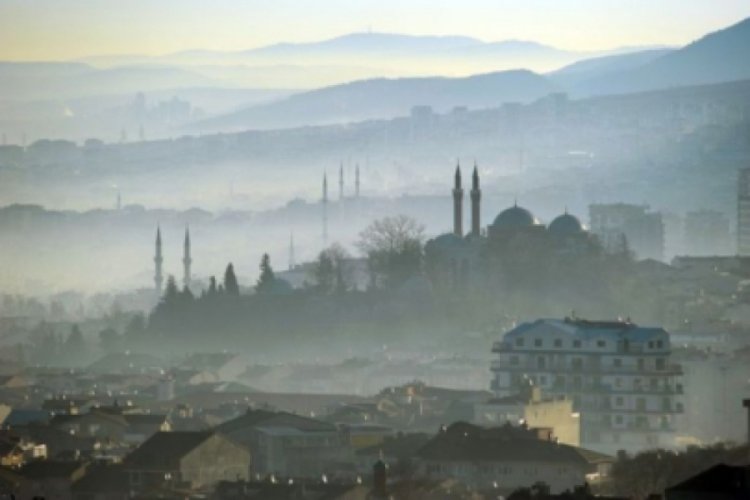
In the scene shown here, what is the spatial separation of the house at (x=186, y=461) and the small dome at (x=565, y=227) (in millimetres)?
67243

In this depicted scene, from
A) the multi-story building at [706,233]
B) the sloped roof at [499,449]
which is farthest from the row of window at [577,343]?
the multi-story building at [706,233]

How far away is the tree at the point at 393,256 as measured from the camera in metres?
138

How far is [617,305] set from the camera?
4975 inches

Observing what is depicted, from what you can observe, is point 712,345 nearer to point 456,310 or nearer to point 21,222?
point 456,310

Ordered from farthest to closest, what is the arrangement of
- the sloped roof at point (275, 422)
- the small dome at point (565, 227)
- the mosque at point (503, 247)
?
Result: the small dome at point (565, 227), the mosque at point (503, 247), the sloped roof at point (275, 422)

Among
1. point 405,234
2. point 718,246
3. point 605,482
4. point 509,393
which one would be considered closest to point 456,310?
point 405,234

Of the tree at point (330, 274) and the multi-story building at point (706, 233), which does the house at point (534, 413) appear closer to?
the tree at point (330, 274)

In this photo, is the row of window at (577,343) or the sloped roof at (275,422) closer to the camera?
the sloped roof at (275,422)

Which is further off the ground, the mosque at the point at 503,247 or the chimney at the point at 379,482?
the mosque at the point at 503,247

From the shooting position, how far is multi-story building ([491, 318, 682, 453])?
A: 87938 millimetres

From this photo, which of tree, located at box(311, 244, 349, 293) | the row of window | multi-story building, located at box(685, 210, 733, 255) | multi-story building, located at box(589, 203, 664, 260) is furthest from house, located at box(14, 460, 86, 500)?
multi-story building, located at box(685, 210, 733, 255)

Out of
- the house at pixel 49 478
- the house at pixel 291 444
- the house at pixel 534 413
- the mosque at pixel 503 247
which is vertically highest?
the mosque at pixel 503 247

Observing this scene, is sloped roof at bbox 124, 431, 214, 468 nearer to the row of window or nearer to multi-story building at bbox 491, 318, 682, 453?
multi-story building at bbox 491, 318, 682, 453

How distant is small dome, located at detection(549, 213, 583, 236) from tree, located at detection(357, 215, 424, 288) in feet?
16.6
